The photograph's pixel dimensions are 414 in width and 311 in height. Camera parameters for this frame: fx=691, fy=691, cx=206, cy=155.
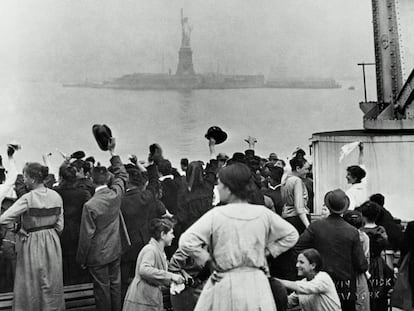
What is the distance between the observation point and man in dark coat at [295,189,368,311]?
5.42m

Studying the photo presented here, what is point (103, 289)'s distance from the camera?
255 inches

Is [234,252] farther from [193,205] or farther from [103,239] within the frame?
[193,205]

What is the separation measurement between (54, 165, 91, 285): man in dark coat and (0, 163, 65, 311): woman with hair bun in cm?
70

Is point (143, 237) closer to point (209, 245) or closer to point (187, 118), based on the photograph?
point (209, 245)

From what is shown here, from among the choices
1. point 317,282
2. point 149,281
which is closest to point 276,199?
point 149,281

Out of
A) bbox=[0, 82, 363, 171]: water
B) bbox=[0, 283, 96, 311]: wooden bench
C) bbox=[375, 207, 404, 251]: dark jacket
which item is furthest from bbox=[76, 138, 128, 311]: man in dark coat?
bbox=[0, 82, 363, 171]: water

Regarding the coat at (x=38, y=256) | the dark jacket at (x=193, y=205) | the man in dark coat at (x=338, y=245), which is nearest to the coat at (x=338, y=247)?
the man in dark coat at (x=338, y=245)

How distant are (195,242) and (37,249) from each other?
255cm

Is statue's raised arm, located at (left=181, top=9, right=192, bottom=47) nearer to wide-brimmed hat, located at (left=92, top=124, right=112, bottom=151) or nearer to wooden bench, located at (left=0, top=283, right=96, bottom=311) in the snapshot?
wide-brimmed hat, located at (left=92, top=124, right=112, bottom=151)

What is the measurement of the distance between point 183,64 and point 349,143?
3447 mm

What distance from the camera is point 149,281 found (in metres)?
5.43

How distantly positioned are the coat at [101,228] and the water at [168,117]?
151 inches

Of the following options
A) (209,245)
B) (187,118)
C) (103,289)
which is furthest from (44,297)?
(187,118)

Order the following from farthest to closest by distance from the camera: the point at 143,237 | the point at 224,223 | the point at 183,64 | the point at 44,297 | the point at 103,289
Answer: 1. the point at 183,64
2. the point at 143,237
3. the point at 103,289
4. the point at 44,297
5. the point at 224,223
